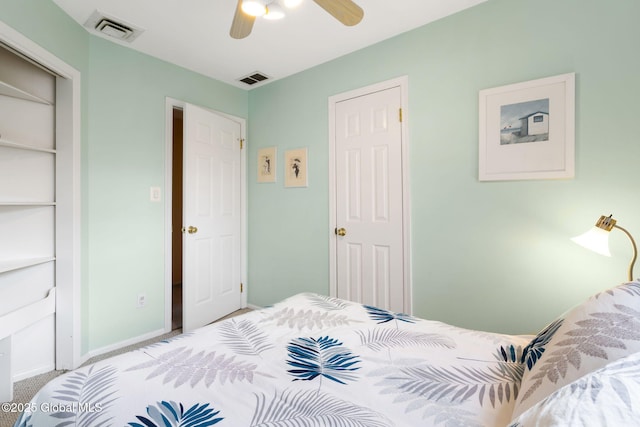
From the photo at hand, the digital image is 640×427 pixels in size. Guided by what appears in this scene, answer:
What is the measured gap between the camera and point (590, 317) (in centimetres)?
88

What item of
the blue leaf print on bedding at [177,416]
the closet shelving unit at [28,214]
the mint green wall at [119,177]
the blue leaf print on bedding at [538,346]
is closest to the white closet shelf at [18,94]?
the closet shelving unit at [28,214]

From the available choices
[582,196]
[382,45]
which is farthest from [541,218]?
[382,45]

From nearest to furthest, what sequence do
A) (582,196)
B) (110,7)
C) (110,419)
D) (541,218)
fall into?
(110,419) → (582,196) → (541,218) → (110,7)

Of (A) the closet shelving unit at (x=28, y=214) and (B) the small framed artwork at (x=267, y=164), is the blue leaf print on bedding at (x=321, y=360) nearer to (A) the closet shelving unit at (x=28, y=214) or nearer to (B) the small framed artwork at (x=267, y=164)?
(A) the closet shelving unit at (x=28, y=214)

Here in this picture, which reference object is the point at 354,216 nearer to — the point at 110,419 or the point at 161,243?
the point at 161,243

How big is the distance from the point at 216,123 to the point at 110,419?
2.76 m

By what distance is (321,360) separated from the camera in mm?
1136

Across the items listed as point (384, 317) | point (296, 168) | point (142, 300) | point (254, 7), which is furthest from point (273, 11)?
point (142, 300)

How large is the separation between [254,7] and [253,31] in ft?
3.05

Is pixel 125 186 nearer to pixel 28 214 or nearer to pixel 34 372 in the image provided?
pixel 28 214

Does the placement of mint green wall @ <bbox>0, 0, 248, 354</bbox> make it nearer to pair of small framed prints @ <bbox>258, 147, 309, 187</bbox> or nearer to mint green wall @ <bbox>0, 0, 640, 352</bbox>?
mint green wall @ <bbox>0, 0, 640, 352</bbox>

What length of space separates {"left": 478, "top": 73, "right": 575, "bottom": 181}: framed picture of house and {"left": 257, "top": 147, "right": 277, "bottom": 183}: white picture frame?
6.46 ft

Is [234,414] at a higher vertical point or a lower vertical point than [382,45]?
lower

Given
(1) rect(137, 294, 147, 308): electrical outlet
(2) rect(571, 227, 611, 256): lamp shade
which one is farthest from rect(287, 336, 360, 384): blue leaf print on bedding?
(1) rect(137, 294, 147, 308): electrical outlet
